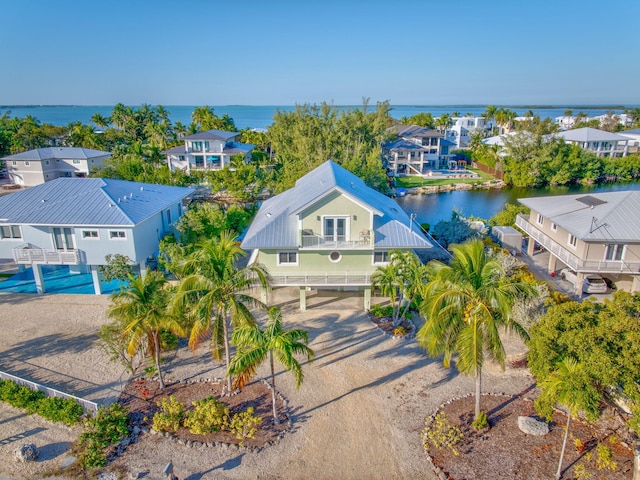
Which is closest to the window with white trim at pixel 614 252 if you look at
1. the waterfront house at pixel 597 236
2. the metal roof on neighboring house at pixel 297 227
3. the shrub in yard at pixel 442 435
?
the waterfront house at pixel 597 236

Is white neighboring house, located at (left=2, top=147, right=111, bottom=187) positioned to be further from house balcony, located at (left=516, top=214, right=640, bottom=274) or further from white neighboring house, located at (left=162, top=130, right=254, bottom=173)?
house balcony, located at (left=516, top=214, right=640, bottom=274)

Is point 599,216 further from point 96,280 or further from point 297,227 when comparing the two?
point 96,280

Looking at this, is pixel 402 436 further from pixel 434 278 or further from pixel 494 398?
pixel 434 278

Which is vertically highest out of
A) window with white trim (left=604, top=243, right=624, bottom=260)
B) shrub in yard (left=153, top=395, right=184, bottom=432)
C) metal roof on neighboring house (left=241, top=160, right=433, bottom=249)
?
metal roof on neighboring house (left=241, top=160, right=433, bottom=249)

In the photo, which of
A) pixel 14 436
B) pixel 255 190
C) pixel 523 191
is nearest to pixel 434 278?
pixel 14 436

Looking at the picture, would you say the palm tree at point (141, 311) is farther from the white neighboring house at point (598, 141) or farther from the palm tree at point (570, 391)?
the white neighboring house at point (598, 141)

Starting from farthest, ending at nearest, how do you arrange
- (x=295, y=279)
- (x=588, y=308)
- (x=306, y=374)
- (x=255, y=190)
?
(x=255, y=190)
(x=295, y=279)
(x=306, y=374)
(x=588, y=308)

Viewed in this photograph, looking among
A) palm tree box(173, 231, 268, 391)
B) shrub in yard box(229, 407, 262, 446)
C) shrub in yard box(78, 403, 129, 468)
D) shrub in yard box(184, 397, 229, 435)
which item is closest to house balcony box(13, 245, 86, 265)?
shrub in yard box(78, 403, 129, 468)
